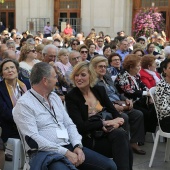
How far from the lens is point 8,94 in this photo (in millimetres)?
4586

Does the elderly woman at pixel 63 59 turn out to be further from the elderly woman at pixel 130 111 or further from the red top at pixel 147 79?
the elderly woman at pixel 130 111

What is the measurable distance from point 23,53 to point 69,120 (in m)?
2.89

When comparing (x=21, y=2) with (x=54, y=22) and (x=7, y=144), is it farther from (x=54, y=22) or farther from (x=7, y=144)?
(x=7, y=144)

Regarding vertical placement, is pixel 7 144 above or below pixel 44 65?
below

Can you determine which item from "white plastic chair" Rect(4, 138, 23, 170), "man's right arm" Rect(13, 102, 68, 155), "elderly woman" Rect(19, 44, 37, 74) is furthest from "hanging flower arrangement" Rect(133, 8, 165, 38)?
"man's right arm" Rect(13, 102, 68, 155)

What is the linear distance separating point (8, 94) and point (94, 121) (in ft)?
3.68

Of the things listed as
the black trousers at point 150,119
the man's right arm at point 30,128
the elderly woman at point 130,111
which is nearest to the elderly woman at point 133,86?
the black trousers at point 150,119

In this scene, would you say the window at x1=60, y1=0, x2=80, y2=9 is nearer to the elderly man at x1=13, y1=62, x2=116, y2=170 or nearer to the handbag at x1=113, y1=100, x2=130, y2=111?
the handbag at x1=113, y1=100, x2=130, y2=111

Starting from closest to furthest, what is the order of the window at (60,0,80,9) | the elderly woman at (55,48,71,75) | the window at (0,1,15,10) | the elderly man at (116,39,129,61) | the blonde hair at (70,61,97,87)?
the blonde hair at (70,61,97,87) < the elderly woman at (55,48,71,75) < the elderly man at (116,39,129,61) < the window at (60,0,80,9) < the window at (0,1,15,10)

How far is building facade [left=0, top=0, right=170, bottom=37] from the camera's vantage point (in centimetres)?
2217

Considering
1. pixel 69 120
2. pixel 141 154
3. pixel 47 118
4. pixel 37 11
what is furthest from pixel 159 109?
pixel 37 11

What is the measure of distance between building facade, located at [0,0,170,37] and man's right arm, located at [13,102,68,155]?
18.3 metres

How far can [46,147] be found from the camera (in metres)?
3.57

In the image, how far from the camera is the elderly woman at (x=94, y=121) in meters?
4.13
